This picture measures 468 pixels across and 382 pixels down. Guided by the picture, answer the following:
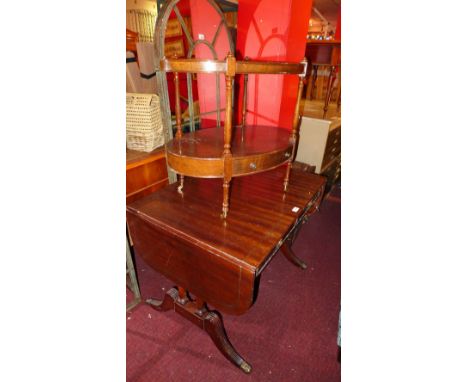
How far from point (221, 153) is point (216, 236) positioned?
356 millimetres

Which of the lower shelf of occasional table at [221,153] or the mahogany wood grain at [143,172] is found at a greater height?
the lower shelf of occasional table at [221,153]

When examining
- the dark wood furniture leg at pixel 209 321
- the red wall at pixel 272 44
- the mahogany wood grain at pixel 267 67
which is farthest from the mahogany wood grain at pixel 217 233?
the red wall at pixel 272 44

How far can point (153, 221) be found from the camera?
45.1 inches

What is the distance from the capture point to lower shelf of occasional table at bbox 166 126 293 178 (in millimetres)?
1060

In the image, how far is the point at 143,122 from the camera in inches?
65.7

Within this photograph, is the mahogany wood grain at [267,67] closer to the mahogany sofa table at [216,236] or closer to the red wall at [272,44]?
the mahogany sofa table at [216,236]

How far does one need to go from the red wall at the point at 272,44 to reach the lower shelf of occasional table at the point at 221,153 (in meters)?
0.64

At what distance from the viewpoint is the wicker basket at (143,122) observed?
5.28 feet

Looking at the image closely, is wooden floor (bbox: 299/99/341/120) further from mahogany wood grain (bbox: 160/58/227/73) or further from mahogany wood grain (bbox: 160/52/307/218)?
mahogany wood grain (bbox: 160/58/227/73)

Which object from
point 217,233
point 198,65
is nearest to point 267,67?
point 198,65

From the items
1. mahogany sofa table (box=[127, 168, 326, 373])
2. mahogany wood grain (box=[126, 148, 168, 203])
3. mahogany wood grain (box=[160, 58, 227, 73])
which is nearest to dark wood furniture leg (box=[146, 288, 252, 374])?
mahogany sofa table (box=[127, 168, 326, 373])
